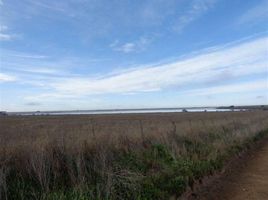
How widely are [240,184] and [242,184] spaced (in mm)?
56

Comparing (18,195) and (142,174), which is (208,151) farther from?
(18,195)

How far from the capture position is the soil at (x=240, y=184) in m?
7.95

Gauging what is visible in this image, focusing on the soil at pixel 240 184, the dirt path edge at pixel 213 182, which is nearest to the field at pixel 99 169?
the dirt path edge at pixel 213 182

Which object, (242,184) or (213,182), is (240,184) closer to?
(242,184)

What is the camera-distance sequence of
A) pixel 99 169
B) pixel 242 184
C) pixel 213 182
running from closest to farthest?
pixel 99 169, pixel 242 184, pixel 213 182

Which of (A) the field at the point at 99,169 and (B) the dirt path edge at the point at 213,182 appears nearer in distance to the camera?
(A) the field at the point at 99,169

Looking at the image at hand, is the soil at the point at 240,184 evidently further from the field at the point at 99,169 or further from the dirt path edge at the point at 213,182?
the field at the point at 99,169

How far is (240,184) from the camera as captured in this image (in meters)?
9.01

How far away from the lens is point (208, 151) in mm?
12484

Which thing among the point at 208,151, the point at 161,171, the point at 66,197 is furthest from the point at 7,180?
the point at 208,151

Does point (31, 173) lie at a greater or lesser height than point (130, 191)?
greater

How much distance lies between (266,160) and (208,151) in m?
2.41

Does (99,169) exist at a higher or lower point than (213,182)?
higher

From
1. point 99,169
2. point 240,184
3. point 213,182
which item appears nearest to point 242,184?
point 240,184
